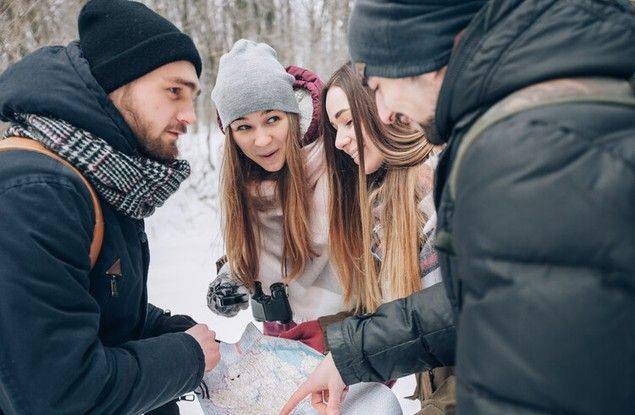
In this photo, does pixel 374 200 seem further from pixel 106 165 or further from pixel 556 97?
pixel 556 97

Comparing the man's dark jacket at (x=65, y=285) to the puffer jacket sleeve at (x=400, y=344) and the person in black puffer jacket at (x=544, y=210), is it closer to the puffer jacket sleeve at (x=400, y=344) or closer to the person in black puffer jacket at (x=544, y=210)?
the puffer jacket sleeve at (x=400, y=344)

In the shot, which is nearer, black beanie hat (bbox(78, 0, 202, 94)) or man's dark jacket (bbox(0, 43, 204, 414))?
man's dark jacket (bbox(0, 43, 204, 414))

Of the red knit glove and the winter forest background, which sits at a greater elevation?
the red knit glove

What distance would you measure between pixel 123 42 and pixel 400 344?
1.35 m

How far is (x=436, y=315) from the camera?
1.53m

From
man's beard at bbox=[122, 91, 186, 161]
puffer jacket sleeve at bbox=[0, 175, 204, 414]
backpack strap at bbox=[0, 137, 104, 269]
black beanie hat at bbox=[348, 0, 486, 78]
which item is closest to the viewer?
black beanie hat at bbox=[348, 0, 486, 78]

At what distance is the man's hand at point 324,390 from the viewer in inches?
62.0

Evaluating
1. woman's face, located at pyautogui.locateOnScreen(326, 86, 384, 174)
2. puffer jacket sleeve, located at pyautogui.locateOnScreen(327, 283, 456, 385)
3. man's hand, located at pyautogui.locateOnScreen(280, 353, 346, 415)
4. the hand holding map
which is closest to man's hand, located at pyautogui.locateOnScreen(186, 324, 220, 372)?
the hand holding map

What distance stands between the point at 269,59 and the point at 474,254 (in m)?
2.35

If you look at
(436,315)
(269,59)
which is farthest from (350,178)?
(436,315)

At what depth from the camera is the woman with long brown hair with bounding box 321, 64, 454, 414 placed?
83.5 inches

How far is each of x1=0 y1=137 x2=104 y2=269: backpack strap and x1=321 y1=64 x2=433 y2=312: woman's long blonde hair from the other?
1.20 meters

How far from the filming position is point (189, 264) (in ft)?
21.2

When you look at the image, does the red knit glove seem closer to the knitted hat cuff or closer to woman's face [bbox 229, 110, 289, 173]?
woman's face [bbox 229, 110, 289, 173]
